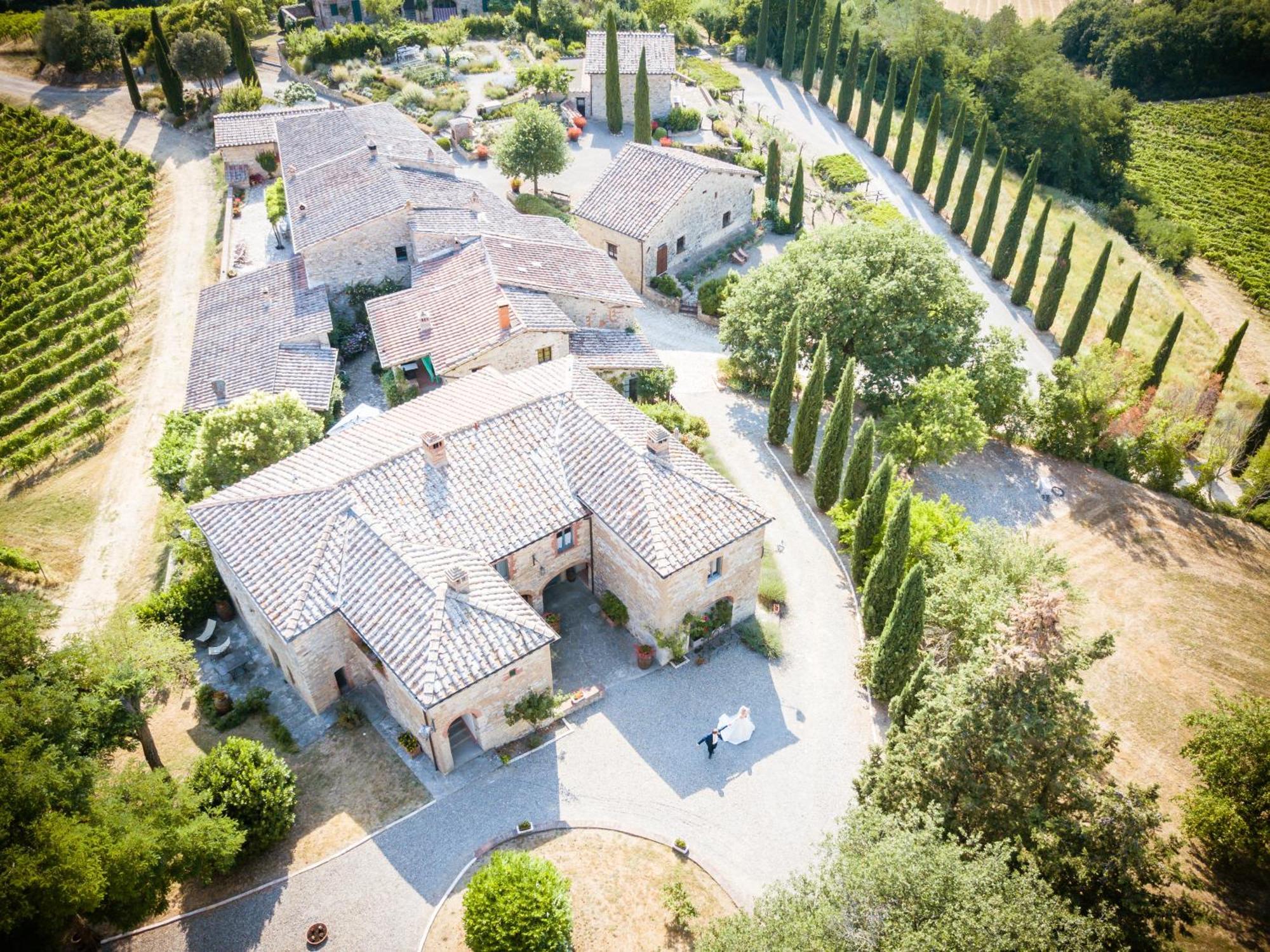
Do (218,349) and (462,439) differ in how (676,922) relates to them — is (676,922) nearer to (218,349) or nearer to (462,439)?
(462,439)

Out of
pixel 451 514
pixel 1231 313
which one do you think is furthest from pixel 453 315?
pixel 1231 313

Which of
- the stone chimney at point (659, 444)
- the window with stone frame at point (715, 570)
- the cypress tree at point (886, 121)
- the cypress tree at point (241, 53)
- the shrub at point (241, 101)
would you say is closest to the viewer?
the window with stone frame at point (715, 570)

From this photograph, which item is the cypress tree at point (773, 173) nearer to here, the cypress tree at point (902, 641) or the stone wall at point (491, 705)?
the cypress tree at point (902, 641)

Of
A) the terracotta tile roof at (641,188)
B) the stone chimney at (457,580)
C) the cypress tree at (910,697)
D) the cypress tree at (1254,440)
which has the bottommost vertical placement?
the cypress tree at (1254,440)

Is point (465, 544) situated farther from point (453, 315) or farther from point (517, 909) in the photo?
point (453, 315)

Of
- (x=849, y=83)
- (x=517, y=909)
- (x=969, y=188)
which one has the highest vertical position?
(x=849, y=83)

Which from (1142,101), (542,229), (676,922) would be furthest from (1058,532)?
(1142,101)

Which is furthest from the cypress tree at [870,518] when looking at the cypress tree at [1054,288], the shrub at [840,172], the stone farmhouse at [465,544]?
the shrub at [840,172]
